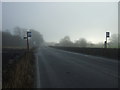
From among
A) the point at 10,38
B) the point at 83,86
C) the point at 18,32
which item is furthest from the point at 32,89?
the point at 18,32

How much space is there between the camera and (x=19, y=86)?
7.46 m

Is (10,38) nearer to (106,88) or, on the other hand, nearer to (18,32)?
(18,32)

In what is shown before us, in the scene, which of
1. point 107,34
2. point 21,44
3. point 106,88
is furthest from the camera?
point 21,44

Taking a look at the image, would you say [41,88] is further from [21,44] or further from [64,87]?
[21,44]

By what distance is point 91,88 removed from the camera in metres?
7.07

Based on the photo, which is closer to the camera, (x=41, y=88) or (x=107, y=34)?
(x=41, y=88)

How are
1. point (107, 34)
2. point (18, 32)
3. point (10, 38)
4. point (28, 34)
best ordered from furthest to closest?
point (18, 32)
point (10, 38)
point (107, 34)
point (28, 34)

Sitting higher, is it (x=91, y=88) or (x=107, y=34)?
(x=107, y=34)

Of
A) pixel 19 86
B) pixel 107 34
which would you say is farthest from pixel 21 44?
pixel 19 86

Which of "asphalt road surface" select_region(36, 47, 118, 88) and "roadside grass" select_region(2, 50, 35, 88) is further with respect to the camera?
"asphalt road surface" select_region(36, 47, 118, 88)

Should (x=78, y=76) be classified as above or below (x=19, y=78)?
below

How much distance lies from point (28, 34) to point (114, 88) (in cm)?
1822

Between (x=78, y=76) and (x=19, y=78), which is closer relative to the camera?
(x=19, y=78)

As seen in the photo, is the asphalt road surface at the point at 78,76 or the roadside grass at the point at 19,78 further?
the asphalt road surface at the point at 78,76
